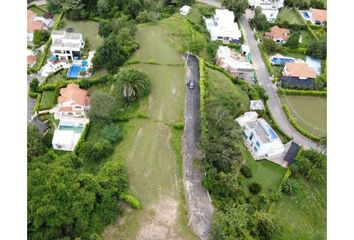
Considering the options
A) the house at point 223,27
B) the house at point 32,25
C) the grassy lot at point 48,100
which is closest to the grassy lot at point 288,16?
the house at point 223,27

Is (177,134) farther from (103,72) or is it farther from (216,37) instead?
(216,37)

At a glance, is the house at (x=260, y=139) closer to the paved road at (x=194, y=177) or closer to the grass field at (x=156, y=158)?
the paved road at (x=194, y=177)

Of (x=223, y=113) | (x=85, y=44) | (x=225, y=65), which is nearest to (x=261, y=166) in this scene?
(x=223, y=113)

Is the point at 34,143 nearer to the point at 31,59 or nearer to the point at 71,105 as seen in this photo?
the point at 71,105

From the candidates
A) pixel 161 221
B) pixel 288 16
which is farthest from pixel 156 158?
pixel 288 16

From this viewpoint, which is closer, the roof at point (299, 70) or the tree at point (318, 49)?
the roof at point (299, 70)
